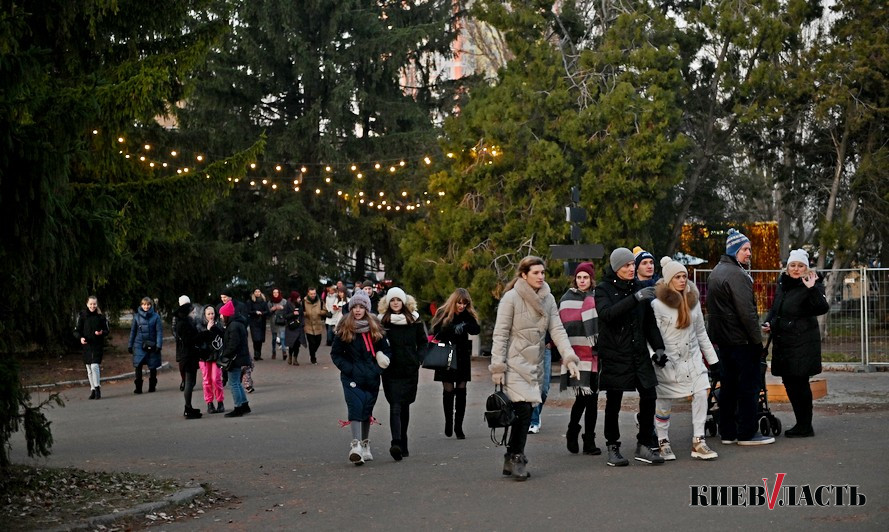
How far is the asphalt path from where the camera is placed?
334 inches

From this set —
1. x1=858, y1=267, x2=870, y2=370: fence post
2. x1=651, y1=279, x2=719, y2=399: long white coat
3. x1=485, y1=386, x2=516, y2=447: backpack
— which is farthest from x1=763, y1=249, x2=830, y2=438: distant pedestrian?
x1=858, y1=267, x2=870, y2=370: fence post

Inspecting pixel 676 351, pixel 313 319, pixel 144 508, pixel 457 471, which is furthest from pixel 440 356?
pixel 313 319

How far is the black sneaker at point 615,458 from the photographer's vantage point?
10.5 meters

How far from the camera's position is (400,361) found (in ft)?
40.0

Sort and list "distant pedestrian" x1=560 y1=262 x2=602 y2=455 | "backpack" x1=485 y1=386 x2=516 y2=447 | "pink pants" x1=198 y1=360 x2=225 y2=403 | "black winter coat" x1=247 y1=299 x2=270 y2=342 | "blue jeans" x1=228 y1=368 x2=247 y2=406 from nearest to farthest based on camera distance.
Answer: "backpack" x1=485 y1=386 x2=516 y2=447 → "distant pedestrian" x1=560 y1=262 x2=602 y2=455 → "blue jeans" x1=228 y1=368 x2=247 y2=406 → "pink pants" x1=198 y1=360 x2=225 y2=403 → "black winter coat" x1=247 y1=299 x2=270 y2=342

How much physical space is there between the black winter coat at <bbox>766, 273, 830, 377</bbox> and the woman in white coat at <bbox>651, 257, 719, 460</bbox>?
1495 mm

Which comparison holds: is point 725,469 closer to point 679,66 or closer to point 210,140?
point 679,66

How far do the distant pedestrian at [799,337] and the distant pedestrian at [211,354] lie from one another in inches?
327

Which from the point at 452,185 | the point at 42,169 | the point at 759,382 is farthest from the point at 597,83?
the point at 42,169

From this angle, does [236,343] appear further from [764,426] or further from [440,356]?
[764,426]

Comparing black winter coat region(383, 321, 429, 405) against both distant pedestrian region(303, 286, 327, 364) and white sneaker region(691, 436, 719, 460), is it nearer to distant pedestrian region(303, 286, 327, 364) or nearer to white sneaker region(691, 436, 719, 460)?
white sneaker region(691, 436, 719, 460)

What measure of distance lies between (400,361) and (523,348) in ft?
7.29

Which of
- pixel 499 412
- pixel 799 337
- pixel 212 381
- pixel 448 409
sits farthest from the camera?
pixel 212 381

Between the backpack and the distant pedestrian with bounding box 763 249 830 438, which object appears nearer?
the backpack
